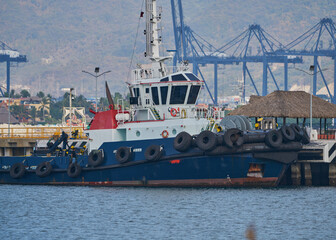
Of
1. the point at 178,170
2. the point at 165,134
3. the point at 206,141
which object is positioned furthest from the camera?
the point at 165,134

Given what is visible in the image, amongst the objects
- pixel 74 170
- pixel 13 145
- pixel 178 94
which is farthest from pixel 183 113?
pixel 13 145

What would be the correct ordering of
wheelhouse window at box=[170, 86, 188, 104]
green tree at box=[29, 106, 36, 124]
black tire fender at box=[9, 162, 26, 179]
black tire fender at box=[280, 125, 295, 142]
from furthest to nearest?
green tree at box=[29, 106, 36, 124], black tire fender at box=[9, 162, 26, 179], wheelhouse window at box=[170, 86, 188, 104], black tire fender at box=[280, 125, 295, 142]

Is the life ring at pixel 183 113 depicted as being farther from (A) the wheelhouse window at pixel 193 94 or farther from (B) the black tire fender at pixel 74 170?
(B) the black tire fender at pixel 74 170

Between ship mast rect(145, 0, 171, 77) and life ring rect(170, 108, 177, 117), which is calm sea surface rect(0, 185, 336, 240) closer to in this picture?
life ring rect(170, 108, 177, 117)

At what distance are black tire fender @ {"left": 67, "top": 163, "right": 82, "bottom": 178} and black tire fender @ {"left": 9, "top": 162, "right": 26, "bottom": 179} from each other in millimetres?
3502

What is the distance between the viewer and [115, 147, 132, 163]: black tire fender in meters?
42.8

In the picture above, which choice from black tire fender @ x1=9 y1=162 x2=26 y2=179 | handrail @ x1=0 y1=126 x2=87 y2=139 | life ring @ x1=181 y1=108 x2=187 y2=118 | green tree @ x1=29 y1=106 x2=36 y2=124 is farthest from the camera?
green tree @ x1=29 y1=106 x2=36 y2=124

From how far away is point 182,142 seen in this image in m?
40.9

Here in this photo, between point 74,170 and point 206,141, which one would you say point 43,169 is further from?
point 206,141

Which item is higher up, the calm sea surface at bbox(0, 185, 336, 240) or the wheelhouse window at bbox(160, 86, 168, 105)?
the wheelhouse window at bbox(160, 86, 168, 105)

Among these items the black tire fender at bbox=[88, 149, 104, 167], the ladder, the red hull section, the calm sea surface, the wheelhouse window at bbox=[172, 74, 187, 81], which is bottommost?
the calm sea surface

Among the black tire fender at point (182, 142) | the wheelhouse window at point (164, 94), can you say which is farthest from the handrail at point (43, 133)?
the black tire fender at point (182, 142)

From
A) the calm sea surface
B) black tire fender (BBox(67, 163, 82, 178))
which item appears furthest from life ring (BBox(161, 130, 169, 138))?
black tire fender (BBox(67, 163, 82, 178))

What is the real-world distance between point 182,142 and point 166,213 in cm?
567
